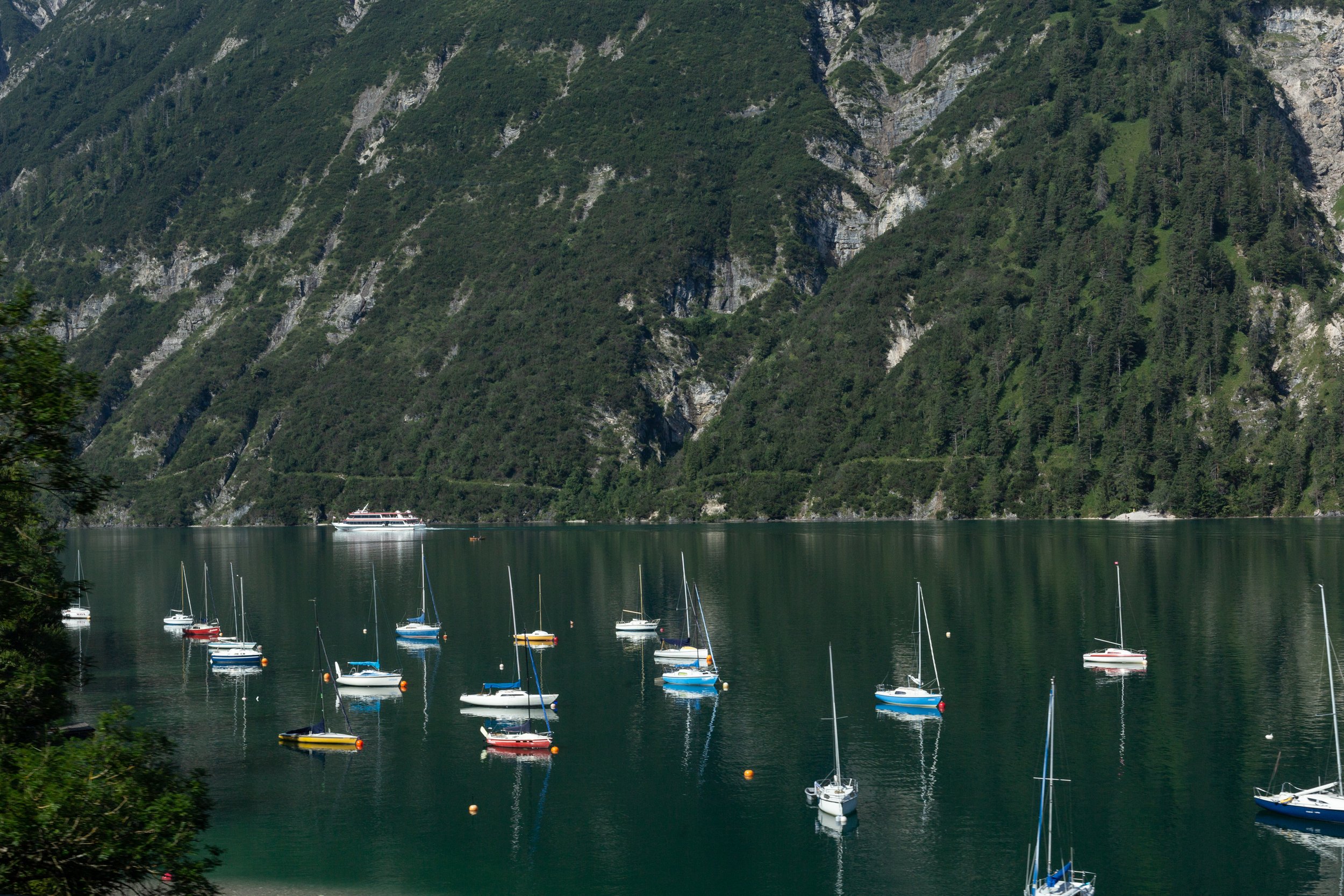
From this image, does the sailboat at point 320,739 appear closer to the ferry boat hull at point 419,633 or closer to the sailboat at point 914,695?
the sailboat at point 914,695

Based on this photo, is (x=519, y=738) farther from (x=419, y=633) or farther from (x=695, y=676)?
(x=419, y=633)

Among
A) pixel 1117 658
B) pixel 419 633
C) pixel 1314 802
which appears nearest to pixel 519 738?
pixel 1314 802

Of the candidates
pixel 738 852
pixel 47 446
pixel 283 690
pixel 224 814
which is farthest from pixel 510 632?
pixel 47 446

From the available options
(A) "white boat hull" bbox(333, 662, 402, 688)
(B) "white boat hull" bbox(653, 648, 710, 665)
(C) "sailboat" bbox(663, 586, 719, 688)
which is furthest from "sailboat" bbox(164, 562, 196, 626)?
(C) "sailboat" bbox(663, 586, 719, 688)

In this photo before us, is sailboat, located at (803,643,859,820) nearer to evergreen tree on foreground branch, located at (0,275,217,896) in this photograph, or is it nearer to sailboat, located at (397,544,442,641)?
evergreen tree on foreground branch, located at (0,275,217,896)

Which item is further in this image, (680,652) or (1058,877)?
(680,652)

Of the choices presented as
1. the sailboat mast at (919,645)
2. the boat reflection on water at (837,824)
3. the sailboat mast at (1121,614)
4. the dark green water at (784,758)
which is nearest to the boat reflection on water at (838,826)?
the boat reflection on water at (837,824)

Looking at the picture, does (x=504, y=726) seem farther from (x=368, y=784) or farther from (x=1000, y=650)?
(x=1000, y=650)
